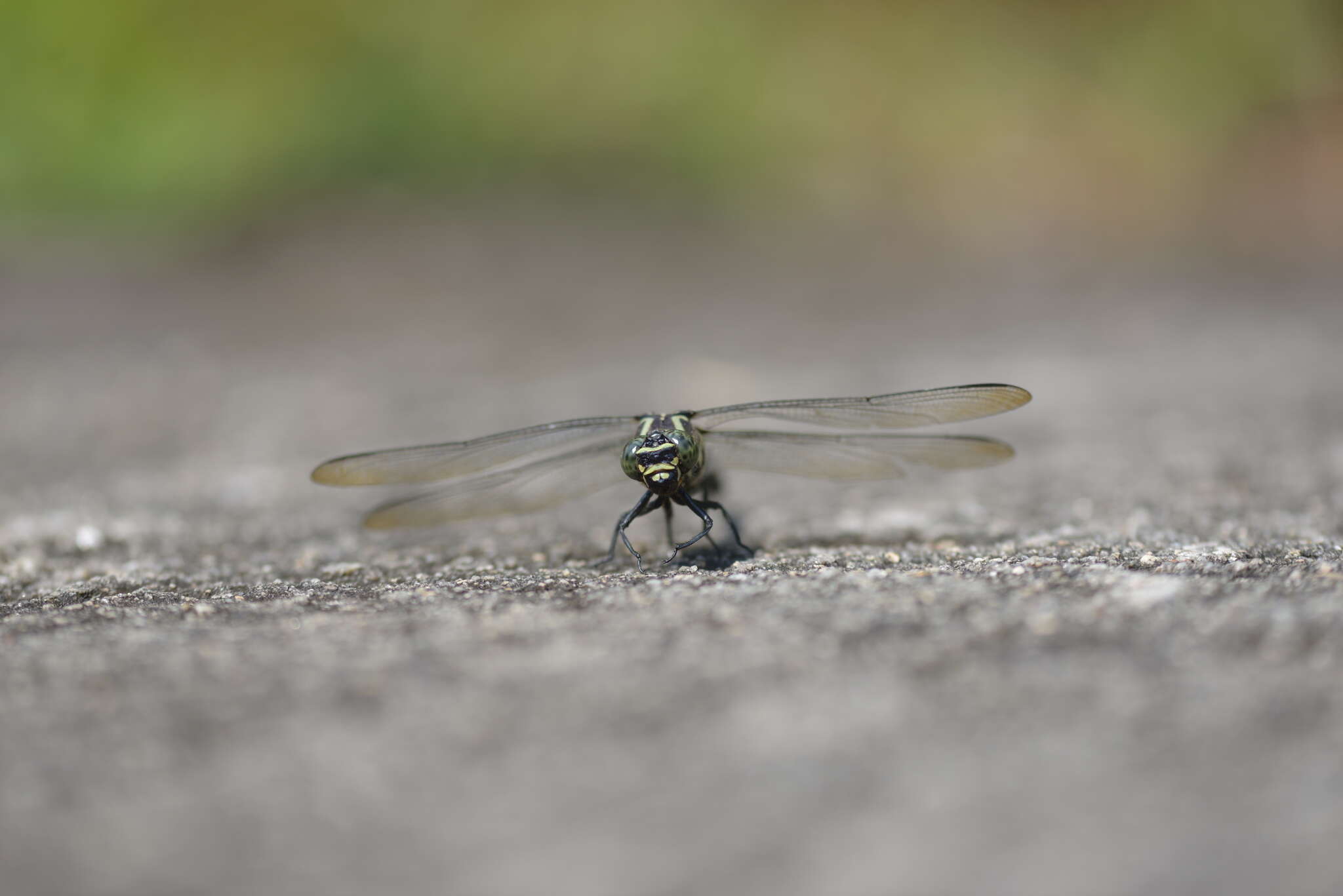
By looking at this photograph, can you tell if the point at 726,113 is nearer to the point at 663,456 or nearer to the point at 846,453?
the point at 846,453

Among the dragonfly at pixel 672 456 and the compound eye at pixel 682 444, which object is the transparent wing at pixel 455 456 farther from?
the compound eye at pixel 682 444

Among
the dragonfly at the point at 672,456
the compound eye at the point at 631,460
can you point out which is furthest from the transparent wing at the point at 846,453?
the compound eye at the point at 631,460

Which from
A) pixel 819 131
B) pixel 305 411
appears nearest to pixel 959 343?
pixel 819 131

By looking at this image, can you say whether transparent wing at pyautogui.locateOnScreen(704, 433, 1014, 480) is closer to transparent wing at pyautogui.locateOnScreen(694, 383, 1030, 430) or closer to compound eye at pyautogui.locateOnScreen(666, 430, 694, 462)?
transparent wing at pyautogui.locateOnScreen(694, 383, 1030, 430)

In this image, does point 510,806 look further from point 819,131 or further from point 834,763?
point 819,131

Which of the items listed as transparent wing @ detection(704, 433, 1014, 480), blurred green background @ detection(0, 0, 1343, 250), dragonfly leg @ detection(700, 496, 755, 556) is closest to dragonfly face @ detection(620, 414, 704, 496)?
dragonfly leg @ detection(700, 496, 755, 556)

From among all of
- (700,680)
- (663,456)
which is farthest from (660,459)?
(700,680)
